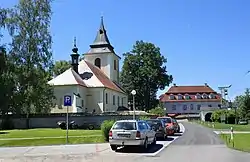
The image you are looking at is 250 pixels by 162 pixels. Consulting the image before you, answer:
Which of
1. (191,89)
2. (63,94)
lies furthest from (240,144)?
(191,89)

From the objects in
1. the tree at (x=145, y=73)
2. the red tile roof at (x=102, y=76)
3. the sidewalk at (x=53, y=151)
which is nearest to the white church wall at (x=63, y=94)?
the red tile roof at (x=102, y=76)

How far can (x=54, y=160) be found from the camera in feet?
55.7

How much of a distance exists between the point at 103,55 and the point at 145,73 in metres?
10.7

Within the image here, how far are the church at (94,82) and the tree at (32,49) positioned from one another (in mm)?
7268

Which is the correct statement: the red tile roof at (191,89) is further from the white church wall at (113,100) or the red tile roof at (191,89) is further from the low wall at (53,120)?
the low wall at (53,120)

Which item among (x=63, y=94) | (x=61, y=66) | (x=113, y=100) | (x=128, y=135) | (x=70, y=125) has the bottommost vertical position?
(x=70, y=125)

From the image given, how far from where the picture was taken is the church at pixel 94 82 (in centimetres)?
6450

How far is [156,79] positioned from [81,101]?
79.4 ft

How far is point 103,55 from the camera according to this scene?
79.4 metres

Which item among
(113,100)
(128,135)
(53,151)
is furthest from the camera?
(113,100)

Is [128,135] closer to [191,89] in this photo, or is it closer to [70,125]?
[70,125]

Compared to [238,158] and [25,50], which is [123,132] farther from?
[25,50]

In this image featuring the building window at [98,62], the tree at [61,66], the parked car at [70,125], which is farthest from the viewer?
the tree at [61,66]

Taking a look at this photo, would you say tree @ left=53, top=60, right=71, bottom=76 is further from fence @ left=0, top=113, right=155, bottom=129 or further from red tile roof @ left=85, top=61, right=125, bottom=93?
fence @ left=0, top=113, right=155, bottom=129
